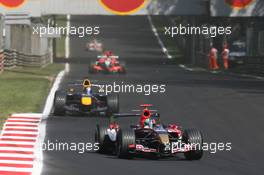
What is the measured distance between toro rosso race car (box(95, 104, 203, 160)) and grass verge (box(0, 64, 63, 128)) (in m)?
5.16

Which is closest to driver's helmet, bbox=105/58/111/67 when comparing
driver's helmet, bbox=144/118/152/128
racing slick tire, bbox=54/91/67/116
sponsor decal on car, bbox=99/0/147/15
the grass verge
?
the grass verge

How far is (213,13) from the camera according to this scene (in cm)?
5769

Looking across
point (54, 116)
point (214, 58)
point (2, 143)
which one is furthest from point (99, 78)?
point (2, 143)

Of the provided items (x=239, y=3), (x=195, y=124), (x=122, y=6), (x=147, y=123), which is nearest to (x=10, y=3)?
(x=122, y=6)

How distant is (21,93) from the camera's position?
1195 inches

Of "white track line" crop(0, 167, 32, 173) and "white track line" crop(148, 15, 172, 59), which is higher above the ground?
"white track line" crop(0, 167, 32, 173)

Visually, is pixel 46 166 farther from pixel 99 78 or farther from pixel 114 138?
pixel 99 78

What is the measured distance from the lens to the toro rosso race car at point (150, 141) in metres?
16.5

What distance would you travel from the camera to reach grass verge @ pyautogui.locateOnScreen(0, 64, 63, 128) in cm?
2569

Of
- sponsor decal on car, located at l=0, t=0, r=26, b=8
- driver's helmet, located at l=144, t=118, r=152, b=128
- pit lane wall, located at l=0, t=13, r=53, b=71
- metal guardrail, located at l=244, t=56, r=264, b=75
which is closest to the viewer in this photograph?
driver's helmet, located at l=144, t=118, r=152, b=128

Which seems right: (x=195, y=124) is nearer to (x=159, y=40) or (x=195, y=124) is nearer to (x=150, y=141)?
(x=150, y=141)

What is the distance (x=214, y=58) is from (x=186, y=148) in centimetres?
3479

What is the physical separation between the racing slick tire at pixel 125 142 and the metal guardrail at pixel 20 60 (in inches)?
1014
